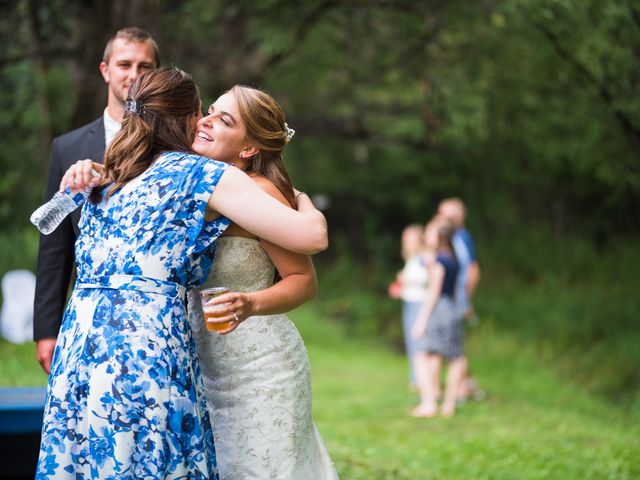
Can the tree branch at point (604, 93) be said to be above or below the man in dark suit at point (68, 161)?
below

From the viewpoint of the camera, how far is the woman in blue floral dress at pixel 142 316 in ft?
9.58

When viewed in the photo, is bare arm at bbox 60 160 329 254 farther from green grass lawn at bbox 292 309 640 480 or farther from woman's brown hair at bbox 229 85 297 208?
green grass lawn at bbox 292 309 640 480

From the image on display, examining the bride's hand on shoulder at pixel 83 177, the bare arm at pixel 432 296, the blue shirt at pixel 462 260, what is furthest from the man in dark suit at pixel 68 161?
the blue shirt at pixel 462 260

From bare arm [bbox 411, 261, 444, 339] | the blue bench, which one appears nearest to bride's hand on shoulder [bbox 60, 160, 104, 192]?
the blue bench

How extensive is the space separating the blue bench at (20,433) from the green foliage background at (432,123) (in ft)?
15.0

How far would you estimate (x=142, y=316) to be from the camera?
296cm

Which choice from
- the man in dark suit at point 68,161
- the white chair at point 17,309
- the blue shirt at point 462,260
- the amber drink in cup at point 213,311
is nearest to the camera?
the amber drink in cup at point 213,311

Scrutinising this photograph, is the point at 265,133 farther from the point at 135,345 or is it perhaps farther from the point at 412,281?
the point at 412,281

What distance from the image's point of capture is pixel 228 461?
3.29 meters

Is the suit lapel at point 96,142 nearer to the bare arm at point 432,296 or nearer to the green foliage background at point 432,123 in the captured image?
the green foliage background at point 432,123

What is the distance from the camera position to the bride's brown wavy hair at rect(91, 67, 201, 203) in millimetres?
3094

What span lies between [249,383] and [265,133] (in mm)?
845

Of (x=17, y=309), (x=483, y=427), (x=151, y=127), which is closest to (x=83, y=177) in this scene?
(x=151, y=127)

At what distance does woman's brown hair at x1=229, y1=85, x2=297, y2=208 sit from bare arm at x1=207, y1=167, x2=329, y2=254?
0.27 metres
